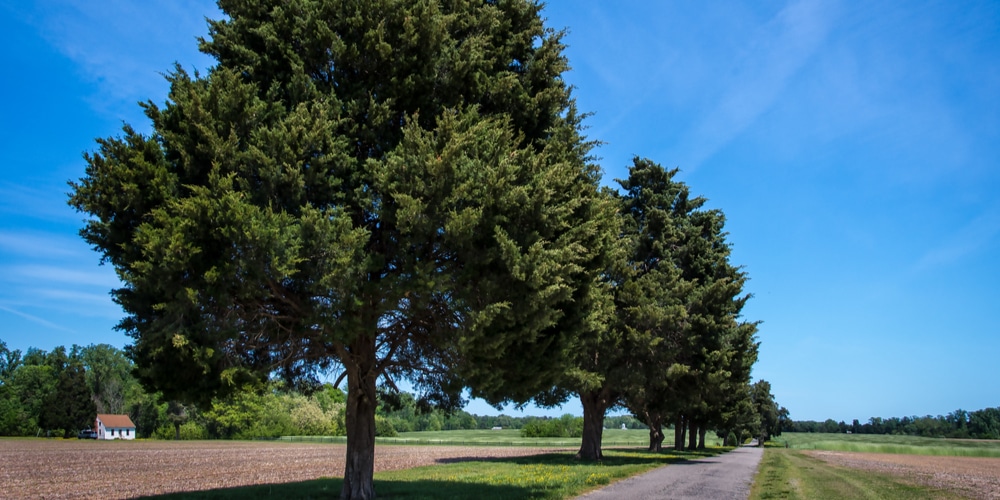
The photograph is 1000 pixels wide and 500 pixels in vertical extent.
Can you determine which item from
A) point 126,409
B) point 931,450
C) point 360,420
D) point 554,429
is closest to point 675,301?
point 360,420

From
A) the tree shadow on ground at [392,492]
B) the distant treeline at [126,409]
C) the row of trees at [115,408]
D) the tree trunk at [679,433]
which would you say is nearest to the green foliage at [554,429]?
the distant treeline at [126,409]

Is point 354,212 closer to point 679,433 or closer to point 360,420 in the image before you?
point 360,420

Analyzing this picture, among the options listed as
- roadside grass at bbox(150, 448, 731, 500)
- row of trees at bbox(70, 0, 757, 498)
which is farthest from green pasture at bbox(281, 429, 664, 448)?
row of trees at bbox(70, 0, 757, 498)

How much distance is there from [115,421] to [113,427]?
132 cm

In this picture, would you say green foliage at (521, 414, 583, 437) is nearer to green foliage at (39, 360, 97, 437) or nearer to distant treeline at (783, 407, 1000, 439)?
green foliage at (39, 360, 97, 437)

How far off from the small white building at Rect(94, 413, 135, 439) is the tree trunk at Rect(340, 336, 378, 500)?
103 metres

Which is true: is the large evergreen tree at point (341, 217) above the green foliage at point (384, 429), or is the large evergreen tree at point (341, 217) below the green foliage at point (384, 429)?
above

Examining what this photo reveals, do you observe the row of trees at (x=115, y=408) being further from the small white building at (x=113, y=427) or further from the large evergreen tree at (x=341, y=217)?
the large evergreen tree at (x=341, y=217)

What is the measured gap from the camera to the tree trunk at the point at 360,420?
13.7 metres

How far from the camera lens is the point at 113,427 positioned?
96.4 m

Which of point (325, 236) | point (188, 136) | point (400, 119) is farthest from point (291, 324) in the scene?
point (400, 119)

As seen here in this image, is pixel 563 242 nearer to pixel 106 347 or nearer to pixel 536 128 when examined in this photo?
pixel 536 128

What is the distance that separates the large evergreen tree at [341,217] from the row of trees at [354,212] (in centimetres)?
5

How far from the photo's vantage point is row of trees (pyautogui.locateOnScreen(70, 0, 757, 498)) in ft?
34.4
